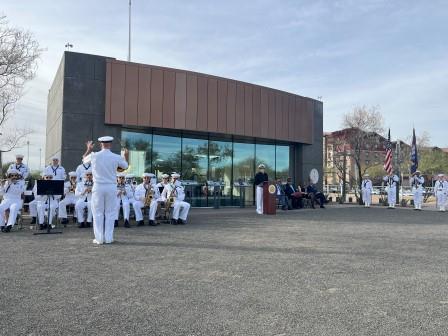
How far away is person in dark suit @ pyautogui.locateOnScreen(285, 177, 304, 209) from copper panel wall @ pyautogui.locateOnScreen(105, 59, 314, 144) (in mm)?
3294

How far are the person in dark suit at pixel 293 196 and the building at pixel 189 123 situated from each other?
2809mm

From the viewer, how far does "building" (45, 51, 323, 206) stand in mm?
18172

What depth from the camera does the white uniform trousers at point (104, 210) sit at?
362 inches

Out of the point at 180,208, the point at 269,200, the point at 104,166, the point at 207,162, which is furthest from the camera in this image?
the point at 207,162

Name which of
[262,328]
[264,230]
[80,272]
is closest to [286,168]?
[264,230]

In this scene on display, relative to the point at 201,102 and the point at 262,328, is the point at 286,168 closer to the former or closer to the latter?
the point at 201,102

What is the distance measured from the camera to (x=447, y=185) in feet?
77.2

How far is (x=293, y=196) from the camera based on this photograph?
73.8 feet

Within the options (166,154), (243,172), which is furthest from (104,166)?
(243,172)

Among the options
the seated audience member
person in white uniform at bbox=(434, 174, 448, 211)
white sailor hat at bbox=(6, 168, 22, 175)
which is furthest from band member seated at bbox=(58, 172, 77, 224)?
person in white uniform at bbox=(434, 174, 448, 211)

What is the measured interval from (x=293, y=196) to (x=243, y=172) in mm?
3467

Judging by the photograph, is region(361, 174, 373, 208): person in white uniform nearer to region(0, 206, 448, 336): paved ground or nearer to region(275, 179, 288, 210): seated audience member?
region(275, 179, 288, 210): seated audience member

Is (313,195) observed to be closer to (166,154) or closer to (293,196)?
(293,196)

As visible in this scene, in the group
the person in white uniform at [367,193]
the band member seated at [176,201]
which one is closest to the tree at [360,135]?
the person in white uniform at [367,193]
